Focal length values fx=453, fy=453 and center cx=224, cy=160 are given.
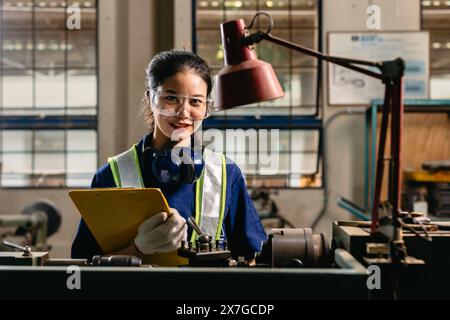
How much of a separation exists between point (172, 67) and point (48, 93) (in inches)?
100.0

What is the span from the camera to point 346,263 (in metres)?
0.77

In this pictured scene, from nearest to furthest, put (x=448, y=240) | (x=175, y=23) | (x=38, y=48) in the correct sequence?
(x=448, y=240) < (x=175, y=23) < (x=38, y=48)

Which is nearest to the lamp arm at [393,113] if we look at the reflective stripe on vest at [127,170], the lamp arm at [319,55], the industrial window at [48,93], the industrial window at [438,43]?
the lamp arm at [319,55]

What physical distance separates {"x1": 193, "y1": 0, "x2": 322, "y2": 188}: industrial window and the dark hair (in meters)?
1.94

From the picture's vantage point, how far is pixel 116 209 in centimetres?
95

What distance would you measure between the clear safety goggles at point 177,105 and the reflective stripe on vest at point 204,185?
18cm

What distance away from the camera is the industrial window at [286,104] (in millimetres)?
3494

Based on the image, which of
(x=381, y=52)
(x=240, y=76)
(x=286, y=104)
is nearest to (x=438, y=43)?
(x=381, y=52)

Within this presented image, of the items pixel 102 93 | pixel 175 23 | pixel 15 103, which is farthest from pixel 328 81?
pixel 15 103

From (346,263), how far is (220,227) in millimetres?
747

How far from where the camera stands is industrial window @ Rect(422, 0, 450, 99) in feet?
11.2

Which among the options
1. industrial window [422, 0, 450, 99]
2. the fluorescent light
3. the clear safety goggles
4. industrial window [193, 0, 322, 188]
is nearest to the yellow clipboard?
the clear safety goggles

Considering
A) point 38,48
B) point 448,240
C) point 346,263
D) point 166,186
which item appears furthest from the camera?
point 38,48

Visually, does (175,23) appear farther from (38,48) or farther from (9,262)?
(9,262)
